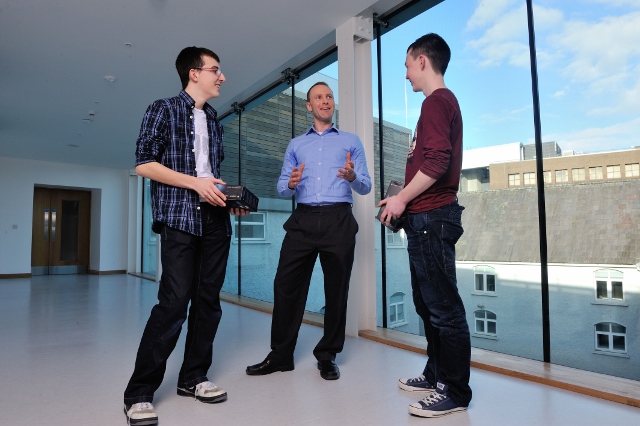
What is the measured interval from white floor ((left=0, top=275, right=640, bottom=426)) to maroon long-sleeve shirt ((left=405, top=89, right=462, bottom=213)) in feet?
2.81

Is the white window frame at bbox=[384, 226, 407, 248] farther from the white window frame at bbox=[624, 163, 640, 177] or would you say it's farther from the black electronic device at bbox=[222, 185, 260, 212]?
the black electronic device at bbox=[222, 185, 260, 212]

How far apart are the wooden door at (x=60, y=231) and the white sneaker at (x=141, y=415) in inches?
372

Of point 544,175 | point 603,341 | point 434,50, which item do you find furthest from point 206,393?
point 544,175

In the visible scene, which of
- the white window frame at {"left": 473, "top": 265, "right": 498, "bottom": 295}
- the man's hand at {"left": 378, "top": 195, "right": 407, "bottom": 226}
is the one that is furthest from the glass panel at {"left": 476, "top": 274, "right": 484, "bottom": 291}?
the man's hand at {"left": 378, "top": 195, "right": 407, "bottom": 226}

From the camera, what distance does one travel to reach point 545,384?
6.89 feet

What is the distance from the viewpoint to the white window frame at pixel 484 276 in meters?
2.89

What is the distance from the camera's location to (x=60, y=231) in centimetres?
977

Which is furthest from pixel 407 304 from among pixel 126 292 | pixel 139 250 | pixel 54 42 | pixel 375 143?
pixel 139 250

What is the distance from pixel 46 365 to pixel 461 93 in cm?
318

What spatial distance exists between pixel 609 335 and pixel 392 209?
156cm

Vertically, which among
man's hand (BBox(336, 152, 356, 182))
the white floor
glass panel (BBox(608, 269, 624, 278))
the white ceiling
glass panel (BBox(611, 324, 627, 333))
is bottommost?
the white floor

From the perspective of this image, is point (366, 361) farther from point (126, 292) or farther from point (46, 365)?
point (126, 292)

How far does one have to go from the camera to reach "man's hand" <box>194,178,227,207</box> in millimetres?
1682

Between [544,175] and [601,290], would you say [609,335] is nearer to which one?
[601,290]
